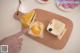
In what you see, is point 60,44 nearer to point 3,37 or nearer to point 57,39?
point 57,39

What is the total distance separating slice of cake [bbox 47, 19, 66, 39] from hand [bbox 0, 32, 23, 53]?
0.49 feet

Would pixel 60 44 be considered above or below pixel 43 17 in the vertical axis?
below

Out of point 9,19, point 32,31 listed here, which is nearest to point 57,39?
point 32,31

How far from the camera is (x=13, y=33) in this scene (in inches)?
38.9

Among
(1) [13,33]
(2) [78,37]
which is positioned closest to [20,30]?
(1) [13,33]

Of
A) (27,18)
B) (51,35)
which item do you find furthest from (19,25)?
(51,35)

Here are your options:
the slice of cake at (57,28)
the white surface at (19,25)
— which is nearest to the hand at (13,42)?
the white surface at (19,25)

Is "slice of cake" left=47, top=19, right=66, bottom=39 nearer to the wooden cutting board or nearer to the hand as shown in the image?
the wooden cutting board

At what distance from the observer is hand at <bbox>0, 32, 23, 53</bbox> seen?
0.97 meters

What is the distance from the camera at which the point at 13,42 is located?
98 centimetres

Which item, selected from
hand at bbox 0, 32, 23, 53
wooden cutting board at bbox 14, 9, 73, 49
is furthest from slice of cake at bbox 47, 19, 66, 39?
hand at bbox 0, 32, 23, 53

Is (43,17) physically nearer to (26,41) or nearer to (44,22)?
(44,22)

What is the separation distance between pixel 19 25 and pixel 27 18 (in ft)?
0.19

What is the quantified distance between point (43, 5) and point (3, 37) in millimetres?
255
